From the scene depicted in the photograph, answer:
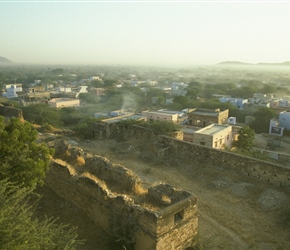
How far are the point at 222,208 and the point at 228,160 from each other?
2855 mm

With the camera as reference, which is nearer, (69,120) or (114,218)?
(114,218)

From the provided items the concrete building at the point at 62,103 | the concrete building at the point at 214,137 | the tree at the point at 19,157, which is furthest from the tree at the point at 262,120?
the tree at the point at 19,157

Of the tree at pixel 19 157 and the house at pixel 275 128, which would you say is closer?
the tree at pixel 19 157

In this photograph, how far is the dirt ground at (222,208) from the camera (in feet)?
25.1

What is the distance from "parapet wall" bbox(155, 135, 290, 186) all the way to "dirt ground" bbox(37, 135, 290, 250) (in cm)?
25

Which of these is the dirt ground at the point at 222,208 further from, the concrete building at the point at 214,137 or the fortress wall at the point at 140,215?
the concrete building at the point at 214,137

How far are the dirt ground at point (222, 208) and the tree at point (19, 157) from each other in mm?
1394

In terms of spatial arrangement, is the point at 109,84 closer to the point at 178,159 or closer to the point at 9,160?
the point at 178,159

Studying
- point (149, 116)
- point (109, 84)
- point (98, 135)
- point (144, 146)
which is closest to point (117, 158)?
point (144, 146)

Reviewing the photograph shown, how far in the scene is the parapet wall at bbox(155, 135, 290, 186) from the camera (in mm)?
10406

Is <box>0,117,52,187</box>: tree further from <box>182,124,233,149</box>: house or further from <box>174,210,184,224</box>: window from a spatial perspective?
<box>182,124,233,149</box>: house

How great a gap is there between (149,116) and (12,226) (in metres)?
25.7

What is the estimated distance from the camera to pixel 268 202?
948 centimetres

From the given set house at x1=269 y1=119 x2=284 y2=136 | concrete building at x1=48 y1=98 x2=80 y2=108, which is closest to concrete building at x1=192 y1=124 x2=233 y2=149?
house at x1=269 y1=119 x2=284 y2=136
